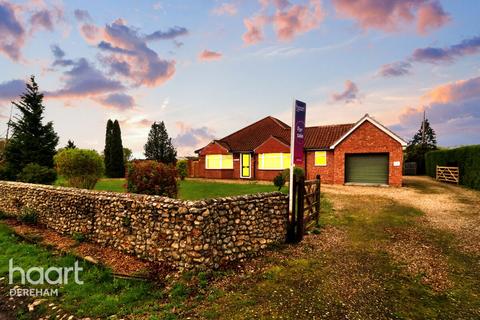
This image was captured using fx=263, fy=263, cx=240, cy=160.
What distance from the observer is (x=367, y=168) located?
23.0m

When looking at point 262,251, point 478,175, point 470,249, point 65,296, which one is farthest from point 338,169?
point 65,296

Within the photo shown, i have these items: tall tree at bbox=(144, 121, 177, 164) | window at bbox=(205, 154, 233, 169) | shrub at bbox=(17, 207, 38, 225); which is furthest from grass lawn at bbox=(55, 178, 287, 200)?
tall tree at bbox=(144, 121, 177, 164)

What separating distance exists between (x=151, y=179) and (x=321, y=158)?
18390 millimetres

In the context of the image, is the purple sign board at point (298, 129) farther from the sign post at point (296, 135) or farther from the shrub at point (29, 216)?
the shrub at point (29, 216)

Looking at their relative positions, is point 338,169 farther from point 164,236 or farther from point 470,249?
point 164,236

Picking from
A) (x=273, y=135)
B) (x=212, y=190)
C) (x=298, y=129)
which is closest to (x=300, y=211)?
(x=298, y=129)

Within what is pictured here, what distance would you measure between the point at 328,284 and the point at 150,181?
794 cm

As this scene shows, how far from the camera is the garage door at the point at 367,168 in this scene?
22453 mm

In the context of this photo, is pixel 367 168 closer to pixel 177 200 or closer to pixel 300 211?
pixel 300 211

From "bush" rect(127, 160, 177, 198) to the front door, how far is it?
58.1 feet

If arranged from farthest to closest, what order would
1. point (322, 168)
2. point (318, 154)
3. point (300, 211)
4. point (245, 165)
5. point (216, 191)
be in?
point (245, 165)
point (318, 154)
point (322, 168)
point (216, 191)
point (300, 211)

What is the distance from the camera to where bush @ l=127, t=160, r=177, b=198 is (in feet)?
36.4

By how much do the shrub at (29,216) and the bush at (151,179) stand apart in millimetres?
5076

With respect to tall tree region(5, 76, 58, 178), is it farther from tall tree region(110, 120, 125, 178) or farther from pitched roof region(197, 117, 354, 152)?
pitched roof region(197, 117, 354, 152)
